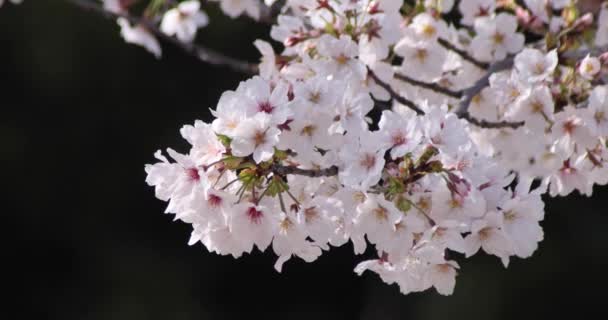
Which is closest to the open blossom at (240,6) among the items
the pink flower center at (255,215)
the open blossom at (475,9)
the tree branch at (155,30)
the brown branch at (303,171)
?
the tree branch at (155,30)

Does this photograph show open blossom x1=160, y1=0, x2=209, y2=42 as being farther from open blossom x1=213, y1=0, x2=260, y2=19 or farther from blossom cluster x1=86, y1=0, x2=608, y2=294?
blossom cluster x1=86, y1=0, x2=608, y2=294

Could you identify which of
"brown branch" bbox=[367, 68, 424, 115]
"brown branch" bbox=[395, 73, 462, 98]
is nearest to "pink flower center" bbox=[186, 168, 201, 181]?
"brown branch" bbox=[367, 68, 424, 115]

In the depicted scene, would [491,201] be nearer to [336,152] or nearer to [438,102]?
[336,152]

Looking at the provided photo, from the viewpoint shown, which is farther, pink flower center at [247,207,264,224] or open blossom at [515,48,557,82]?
open blossom at [515,48,557,82]

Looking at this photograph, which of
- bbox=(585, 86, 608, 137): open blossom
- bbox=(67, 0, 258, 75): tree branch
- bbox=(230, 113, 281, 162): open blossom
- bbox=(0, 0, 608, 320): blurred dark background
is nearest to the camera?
bbox=(230, 113, 281, 162): open blossom

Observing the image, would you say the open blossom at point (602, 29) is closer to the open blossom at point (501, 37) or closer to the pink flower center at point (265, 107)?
the open blossom at point (501, 37)

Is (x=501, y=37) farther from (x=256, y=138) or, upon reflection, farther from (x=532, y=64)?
(x=256, y=138)

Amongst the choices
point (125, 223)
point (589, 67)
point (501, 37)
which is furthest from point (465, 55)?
point (125, 223)
